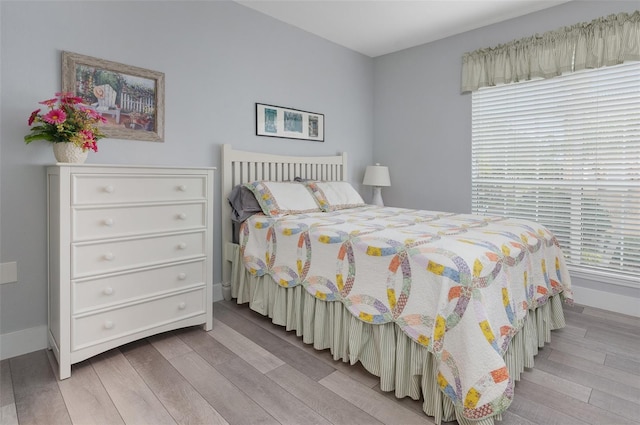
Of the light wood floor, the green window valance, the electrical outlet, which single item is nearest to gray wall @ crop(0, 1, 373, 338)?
the electrical outlet

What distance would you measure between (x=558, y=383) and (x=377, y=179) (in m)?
2.51

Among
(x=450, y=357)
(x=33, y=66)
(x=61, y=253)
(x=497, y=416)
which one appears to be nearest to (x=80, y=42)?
(x=33, y=66)

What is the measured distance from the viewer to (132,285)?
6.49 ft

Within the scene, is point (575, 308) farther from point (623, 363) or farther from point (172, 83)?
point (172, 83)

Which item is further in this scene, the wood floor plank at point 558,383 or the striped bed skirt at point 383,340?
the wood floor plank at point 558,383

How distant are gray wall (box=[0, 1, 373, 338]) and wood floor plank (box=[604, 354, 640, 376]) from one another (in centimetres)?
265

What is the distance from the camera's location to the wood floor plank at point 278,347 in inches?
73.1

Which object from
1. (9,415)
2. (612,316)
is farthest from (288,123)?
(612,316)

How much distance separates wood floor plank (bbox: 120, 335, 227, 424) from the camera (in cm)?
148

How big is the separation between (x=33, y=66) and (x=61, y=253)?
3.66 ft

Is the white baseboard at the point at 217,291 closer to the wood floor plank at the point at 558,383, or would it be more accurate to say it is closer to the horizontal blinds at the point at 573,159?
the wood floor plank at the point at 558,383

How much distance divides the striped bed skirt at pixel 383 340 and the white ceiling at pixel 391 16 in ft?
7.56

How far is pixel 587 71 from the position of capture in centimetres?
282

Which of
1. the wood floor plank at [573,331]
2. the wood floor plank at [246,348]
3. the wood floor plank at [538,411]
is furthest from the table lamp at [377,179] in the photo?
the wood floor plank at [538,411]
